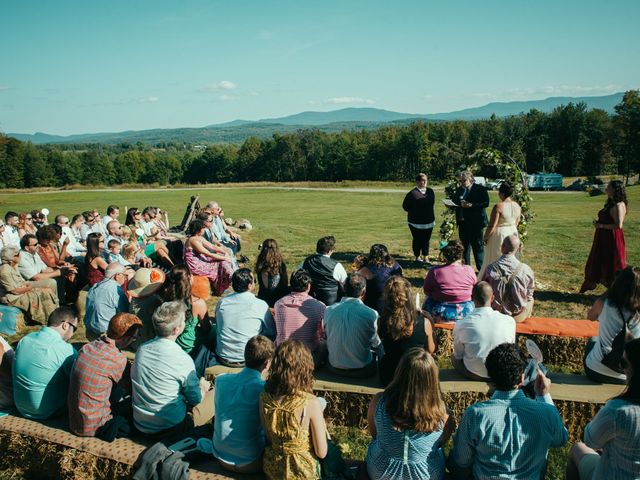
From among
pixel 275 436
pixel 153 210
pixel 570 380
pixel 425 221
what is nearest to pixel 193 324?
pixel 275 436

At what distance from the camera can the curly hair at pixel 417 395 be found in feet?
10.2

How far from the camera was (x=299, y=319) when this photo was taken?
5.36 metres

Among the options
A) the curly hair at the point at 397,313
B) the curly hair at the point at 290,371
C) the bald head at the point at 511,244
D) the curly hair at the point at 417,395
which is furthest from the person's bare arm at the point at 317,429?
the bald head at the point at 511,244

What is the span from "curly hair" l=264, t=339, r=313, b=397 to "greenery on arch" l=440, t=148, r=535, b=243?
8.47 metres

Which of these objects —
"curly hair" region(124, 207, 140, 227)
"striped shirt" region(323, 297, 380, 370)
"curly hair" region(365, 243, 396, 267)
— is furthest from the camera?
"curly hair" region(124, 207, 140, 227)

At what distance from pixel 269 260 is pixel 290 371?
3752 millimetres

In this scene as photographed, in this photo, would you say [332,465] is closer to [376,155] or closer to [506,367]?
[506,367]

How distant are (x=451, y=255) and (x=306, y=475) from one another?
3675mm

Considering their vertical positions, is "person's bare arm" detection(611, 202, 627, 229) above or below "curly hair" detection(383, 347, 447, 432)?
above

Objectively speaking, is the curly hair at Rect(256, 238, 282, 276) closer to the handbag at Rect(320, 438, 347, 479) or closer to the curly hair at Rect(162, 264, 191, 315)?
the curly hair at Rect(162, 264, 191, 315)

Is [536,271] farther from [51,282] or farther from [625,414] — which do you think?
[51,282]

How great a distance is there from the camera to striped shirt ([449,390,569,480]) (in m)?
3.09

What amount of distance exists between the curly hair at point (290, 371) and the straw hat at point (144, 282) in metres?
3.29

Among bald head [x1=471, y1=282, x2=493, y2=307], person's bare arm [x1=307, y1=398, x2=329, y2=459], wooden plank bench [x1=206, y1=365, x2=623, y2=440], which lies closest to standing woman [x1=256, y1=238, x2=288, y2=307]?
wooden plank bench [x1=206, y1=365, x2=623, y2=440]
